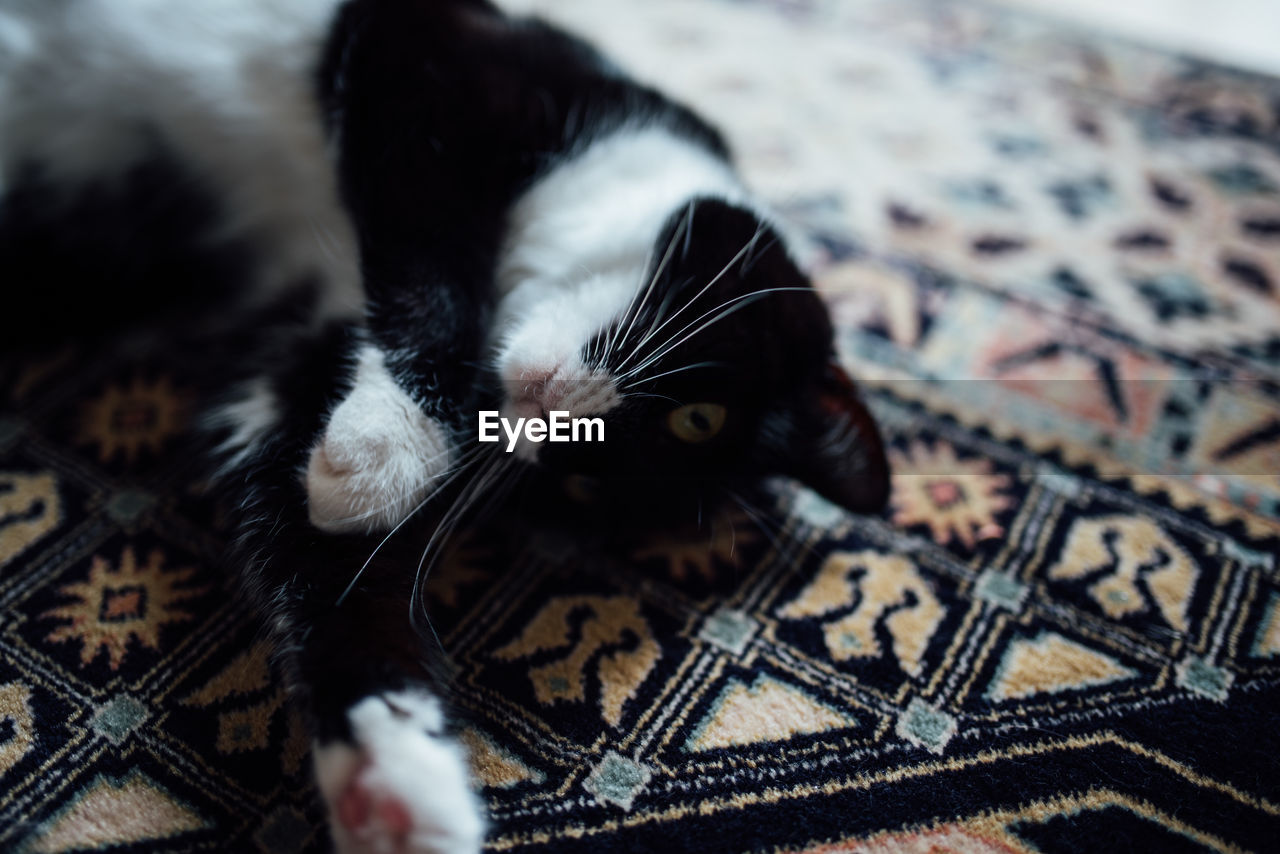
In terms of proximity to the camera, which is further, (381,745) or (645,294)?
(645,294)

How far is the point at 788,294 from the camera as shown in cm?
80

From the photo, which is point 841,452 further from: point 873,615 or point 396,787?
point 396,787

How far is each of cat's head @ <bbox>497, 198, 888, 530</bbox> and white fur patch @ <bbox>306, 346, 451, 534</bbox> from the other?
8 cm

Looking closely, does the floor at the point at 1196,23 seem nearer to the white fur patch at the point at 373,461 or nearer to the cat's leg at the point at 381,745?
the white fur patch at the point at 373,461

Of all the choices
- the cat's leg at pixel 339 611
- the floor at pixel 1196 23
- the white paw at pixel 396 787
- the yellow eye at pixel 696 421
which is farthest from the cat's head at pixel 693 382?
the floor at pixel 1196 23

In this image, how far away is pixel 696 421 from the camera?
75cm

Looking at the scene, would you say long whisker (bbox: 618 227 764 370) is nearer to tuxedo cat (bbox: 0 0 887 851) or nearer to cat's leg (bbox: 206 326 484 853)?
tuxedo cat (bbox: 0 0 887 851)

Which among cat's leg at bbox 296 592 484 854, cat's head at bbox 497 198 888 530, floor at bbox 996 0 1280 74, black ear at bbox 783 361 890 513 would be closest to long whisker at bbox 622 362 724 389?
cat's head at bbox 497 198 888 530

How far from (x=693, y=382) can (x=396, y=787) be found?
0.40 metres

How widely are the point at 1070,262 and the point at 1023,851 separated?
80 cm

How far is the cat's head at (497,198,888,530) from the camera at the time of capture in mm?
722

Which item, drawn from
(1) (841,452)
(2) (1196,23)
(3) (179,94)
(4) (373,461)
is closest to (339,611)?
(4) (373,461)

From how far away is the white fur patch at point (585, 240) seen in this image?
2.46 feet

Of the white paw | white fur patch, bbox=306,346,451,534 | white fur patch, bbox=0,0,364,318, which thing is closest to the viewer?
the white paw
